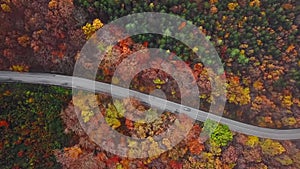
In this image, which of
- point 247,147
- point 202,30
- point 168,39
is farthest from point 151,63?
point 247,147

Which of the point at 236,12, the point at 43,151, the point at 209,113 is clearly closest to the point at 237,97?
the point at 209,113

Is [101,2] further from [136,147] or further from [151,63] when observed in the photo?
[136,147]

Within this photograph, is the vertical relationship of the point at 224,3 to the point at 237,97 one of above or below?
above

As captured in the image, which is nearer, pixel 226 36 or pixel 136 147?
pixel 136 147

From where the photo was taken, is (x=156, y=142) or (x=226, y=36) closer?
(x=156, y=142)

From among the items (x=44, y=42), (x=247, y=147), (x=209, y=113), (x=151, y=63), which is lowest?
(x=247, y=147)

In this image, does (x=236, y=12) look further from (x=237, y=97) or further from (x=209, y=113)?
(x=209, y=113)
